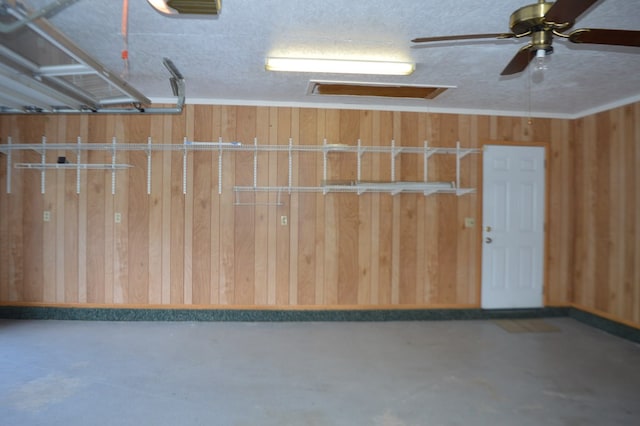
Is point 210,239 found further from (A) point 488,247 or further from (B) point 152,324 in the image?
(A) point 488,247

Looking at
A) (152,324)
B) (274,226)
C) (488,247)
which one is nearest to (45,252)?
(152,324)

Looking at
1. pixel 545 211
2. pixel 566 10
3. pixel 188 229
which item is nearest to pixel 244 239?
pixel 188 229

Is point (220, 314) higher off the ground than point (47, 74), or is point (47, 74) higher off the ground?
point (47, 74)

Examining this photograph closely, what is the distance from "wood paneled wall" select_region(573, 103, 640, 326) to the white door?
1.46ft

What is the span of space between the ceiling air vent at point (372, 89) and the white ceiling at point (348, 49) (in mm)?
74

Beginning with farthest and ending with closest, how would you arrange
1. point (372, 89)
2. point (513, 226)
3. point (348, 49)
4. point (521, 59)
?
point (513, 226), point (372, 89), point (348, 49), point (521, 59)

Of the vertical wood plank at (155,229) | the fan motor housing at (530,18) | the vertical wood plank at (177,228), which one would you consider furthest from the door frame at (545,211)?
the vertical wood plank at (155,229)

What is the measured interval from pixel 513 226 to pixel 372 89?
95.6 inches

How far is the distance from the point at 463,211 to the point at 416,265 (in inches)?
34.2

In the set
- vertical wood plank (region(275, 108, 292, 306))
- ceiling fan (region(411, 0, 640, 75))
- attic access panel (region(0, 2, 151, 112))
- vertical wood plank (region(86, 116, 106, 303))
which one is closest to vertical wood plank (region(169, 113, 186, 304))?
vertical wood plank (region(86, 116, 106, 303))

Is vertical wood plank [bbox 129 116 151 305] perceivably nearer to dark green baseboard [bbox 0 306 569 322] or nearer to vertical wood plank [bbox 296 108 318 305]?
dark green baseboard [bbox 0 306 569 322]

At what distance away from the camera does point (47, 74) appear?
2.54 metres

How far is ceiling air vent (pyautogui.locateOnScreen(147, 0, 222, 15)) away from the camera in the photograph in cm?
166

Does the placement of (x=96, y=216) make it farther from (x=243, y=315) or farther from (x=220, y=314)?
(x=243, y=315)
